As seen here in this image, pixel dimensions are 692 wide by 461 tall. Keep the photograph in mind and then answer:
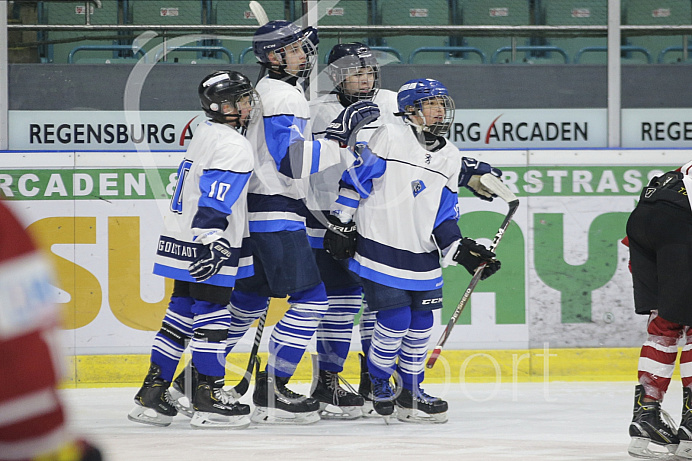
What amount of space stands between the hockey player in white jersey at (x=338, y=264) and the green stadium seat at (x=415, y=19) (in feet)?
4.33

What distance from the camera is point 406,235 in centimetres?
346

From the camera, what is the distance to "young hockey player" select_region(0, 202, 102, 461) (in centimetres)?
76

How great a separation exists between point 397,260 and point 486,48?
6.96ft

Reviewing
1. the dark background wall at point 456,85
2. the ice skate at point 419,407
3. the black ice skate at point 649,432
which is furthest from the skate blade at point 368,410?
the dark background wall at point 456,85

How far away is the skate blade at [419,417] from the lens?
3.47m

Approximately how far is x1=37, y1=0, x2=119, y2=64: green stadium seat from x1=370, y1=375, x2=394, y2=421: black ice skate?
8.28 ft

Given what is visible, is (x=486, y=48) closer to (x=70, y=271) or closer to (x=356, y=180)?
(x=356, y=180)

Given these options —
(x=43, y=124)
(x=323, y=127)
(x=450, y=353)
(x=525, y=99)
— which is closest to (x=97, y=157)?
(x=43, y=124)

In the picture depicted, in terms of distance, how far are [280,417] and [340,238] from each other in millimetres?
718

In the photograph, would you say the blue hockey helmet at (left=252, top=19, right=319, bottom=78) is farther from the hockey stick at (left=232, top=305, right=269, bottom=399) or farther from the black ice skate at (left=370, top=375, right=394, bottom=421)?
the black ice skate at (left=370, top=375, right=394, bottom=421)

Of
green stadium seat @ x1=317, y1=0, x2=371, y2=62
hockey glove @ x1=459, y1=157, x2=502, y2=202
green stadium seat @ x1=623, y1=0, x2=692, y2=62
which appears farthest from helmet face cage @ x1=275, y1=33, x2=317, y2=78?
green stadium seat @ x1=623, y1=0, x2=692, y2=62

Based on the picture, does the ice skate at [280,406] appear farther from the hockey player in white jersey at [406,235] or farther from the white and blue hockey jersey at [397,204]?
the white and blue hockey jersey at [397,204]

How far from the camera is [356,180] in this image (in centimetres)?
345

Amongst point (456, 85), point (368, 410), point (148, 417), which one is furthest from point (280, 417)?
point (456, 85)
